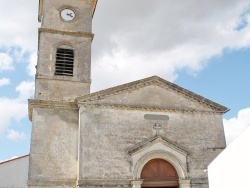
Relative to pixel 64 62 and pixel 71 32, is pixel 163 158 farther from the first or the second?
pixel 71 32

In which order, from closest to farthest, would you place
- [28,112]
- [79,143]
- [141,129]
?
[79,143]
[141,129]
[28,112]

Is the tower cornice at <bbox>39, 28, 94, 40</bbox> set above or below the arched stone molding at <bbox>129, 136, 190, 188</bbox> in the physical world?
above

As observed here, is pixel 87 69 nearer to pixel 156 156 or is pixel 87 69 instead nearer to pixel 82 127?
pixel 82 127

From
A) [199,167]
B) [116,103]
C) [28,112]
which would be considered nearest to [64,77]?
[28,112]

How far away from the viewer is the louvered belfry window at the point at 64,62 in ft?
63.6

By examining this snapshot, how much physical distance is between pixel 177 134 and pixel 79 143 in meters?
5.03

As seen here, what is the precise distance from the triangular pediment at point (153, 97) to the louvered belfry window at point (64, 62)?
11.6ft

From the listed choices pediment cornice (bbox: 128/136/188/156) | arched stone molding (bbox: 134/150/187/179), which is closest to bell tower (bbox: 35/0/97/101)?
pediment cornice (bbox: 128/136/188/156)

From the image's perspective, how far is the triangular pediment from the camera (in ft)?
55.6

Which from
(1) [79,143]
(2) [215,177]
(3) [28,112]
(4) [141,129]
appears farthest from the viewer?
(3) [28,112]

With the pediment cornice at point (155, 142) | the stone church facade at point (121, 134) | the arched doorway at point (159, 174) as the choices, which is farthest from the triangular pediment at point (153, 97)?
the arched doorway at point (159, 174)

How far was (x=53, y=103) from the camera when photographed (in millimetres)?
17031

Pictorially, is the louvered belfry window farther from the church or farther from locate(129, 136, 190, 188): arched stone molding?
locate(129, 136, 190, 188): arched stone molding

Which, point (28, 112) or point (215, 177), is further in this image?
point (28, 112)
